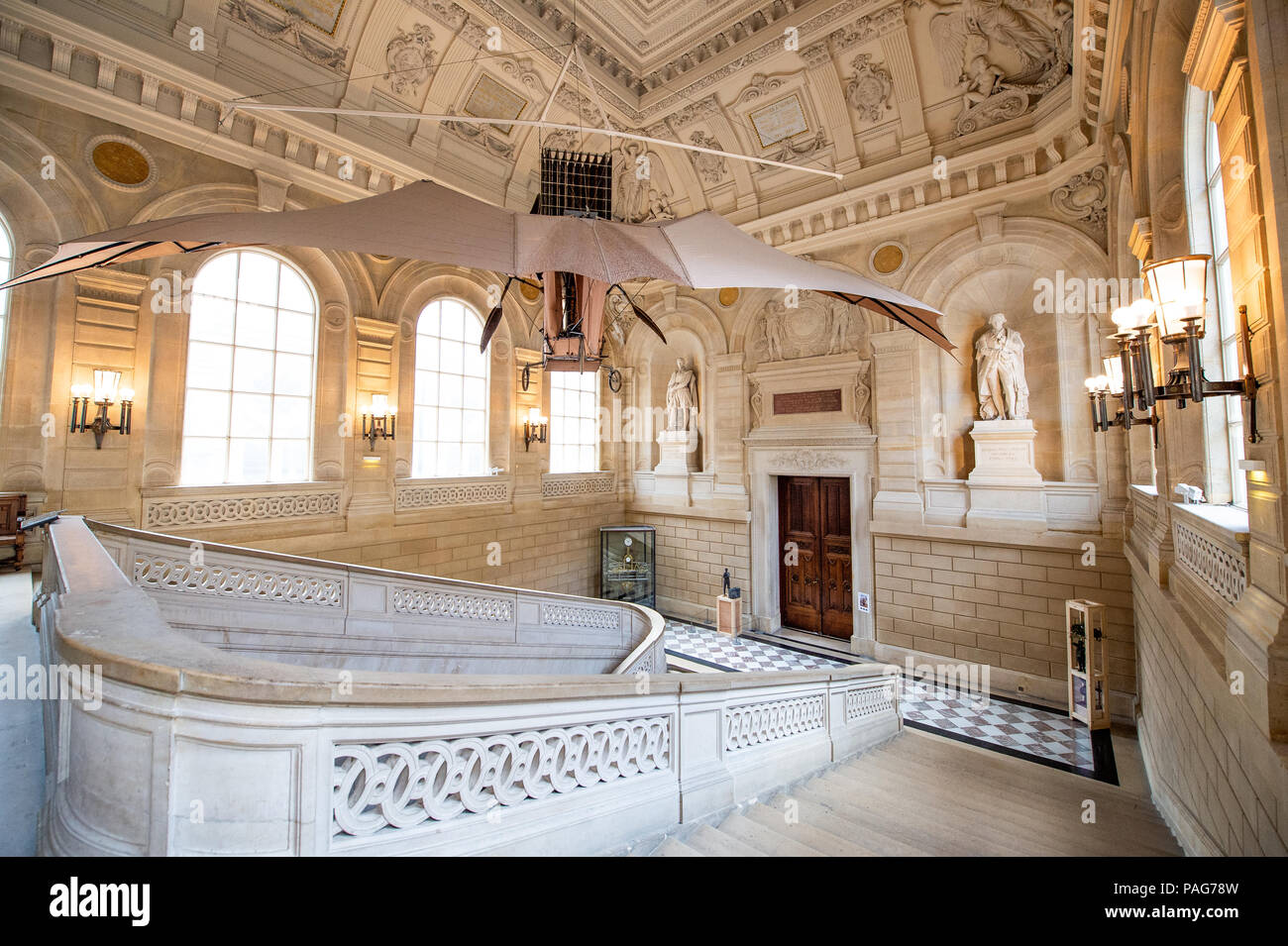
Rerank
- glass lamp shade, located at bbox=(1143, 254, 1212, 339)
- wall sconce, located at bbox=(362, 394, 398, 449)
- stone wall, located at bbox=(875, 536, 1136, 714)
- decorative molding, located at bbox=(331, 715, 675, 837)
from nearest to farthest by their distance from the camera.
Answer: decorative molding, located at bbox=(331, 715, 675, 837)
glass lamp shade, located at bbox=(1143, 254, 1212, 339)
stone wall, located at bbox=(875, 536, 1136, 714)
wall sconce, located at bbox=(362, 394, 398, 449)

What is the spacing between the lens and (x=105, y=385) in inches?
227

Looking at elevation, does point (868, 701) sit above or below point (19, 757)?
below

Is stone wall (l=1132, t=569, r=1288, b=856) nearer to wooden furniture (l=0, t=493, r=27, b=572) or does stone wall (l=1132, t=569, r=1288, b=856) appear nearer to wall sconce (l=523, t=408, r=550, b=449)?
wooden furniture (l=0, t=493, r=27, b=572)

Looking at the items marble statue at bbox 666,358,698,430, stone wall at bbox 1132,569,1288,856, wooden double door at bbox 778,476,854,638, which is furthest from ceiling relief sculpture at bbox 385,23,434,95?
stone wall at bbox 1132,569,1288,856

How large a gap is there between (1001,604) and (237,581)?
940 cm

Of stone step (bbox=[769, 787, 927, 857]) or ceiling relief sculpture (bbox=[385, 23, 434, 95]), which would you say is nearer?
stone step (bbox=[769, 787, 927, 857])

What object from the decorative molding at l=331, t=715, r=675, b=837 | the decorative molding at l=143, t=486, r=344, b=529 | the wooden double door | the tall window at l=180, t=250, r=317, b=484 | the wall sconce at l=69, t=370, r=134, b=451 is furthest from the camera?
the wooden double door

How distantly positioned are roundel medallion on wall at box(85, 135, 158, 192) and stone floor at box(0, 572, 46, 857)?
5670mm

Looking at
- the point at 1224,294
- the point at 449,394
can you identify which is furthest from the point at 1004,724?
the point at 449,394

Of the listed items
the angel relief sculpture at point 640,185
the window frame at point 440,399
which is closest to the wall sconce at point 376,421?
the window frame at point 440,399

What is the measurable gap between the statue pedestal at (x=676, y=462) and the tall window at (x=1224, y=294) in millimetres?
8451

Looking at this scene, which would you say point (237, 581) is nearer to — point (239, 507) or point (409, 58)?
point (239, 507)

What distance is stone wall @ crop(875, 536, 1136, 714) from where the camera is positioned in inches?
267

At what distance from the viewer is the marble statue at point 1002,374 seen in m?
7.65
